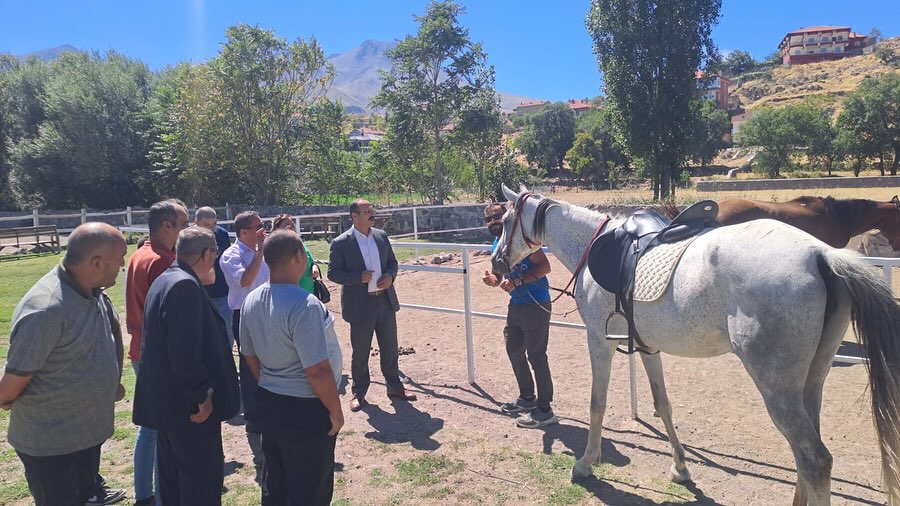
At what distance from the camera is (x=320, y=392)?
2.52m

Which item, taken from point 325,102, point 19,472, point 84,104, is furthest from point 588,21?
point 19,472

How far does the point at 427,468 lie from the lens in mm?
4020

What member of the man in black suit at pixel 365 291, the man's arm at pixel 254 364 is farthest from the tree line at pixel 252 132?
the man's arm at pixel 254 364

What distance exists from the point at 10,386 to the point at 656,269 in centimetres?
323

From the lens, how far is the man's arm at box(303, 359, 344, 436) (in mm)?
2488

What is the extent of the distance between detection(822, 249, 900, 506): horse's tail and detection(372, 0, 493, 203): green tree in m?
20.5

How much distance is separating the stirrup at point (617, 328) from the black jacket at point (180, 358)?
227 cm

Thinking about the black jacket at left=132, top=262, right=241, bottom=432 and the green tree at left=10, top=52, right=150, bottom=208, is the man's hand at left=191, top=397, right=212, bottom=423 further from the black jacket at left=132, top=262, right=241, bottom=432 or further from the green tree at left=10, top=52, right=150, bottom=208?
the green tree at left=10, top=52, right=150, bottom=208

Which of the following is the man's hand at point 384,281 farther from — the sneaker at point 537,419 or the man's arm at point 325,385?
the man's arm at point 325,385

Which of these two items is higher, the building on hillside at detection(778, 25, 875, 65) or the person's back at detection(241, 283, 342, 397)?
the building on hillside at detection(778, 25, 875, 65)

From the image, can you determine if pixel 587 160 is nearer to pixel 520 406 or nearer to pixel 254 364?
pixel 520 406

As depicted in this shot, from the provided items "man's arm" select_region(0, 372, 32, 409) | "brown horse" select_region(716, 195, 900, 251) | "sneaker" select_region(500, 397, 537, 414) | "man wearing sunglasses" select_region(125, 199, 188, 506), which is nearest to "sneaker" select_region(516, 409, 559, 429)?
"sneaker" select_region(500, 397, 537, 414)

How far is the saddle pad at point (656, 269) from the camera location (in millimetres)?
3186

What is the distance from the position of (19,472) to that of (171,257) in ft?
7.41
